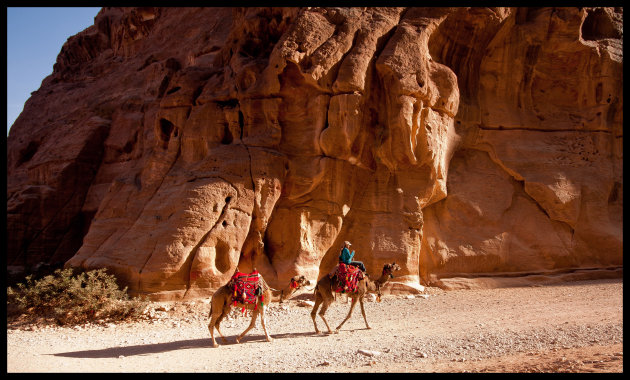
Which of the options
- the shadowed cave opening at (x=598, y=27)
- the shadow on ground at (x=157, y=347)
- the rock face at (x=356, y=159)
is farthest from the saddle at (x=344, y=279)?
the shadowed cave opening at (x=598, y=27)

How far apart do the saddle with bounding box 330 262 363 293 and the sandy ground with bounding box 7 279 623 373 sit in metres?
0.82

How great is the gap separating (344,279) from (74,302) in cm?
591

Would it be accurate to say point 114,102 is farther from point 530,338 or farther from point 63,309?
point 530,338

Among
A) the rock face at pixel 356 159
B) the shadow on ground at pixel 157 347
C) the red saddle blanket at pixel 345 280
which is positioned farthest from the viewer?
the rock face at pixel 356 159

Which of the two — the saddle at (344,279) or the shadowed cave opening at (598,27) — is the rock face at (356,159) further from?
the saddle at (344,279)

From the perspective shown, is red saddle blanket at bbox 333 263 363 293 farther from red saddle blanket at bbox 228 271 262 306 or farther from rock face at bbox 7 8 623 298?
rock face at bbox 7 8 623 298

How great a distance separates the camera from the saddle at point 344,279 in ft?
30.4

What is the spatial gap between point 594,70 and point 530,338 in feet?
39.1

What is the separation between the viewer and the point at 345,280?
9.27m

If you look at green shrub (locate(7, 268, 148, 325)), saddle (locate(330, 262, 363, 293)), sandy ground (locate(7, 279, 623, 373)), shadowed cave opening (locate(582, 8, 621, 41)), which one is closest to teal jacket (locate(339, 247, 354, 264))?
saddle (locate(330, 262, 363, 293))

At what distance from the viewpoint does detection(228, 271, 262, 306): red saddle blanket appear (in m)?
8.32

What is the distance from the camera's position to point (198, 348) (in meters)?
8.07

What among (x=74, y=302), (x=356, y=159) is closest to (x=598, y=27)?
(x=356, y=159)

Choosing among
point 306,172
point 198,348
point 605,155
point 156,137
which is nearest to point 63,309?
point 198,348
